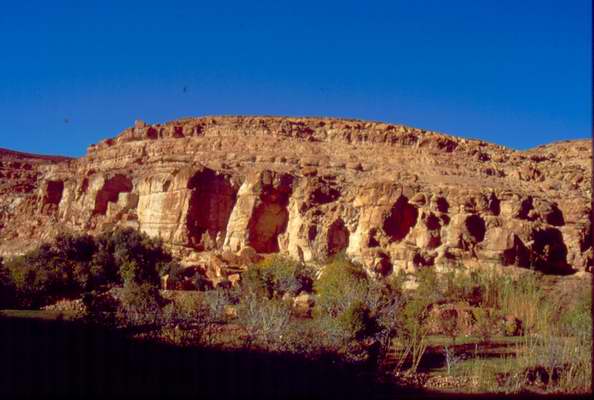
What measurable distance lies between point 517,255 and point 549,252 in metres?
2.72

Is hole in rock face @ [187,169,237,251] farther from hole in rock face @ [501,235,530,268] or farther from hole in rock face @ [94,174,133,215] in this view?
hole in rock face @ [501,235,530,268]

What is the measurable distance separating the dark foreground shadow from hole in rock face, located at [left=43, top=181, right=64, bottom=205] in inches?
1181

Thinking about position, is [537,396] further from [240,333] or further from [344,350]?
[240,333]

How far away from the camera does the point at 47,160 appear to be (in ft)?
A: 195

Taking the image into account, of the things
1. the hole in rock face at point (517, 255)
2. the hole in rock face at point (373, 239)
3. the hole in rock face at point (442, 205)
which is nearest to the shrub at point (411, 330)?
the hole in rock face at point (373, 239)

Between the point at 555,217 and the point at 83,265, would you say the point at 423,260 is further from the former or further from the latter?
the point at 83,265

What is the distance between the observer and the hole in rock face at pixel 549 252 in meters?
28.6

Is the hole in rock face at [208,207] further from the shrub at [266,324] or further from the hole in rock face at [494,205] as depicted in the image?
the shrub at [266,324]

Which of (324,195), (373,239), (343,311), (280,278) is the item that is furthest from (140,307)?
(324,195)

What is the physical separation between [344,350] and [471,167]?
97.5 feet

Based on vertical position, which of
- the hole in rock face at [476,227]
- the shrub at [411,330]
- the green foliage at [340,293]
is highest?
the hole in rock face at [476,227]

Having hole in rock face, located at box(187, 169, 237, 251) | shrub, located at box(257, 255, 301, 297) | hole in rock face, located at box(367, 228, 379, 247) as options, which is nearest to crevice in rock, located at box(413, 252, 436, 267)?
hole in rock face, located at box(367, 228, 379, 247)

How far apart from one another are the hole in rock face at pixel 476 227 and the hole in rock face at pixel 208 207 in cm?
1276

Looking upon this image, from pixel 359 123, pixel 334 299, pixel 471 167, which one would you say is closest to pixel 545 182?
pixel 471 167
